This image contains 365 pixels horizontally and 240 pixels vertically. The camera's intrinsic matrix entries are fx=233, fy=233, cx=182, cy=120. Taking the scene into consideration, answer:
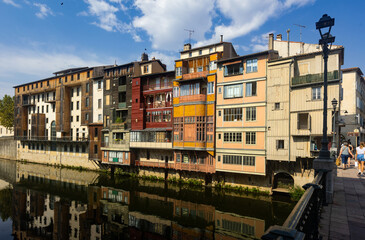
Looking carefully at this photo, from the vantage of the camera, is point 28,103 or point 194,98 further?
point 28,103

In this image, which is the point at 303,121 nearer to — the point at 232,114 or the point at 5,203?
the point at 232,114

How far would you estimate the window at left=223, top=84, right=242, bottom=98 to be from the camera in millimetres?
32278

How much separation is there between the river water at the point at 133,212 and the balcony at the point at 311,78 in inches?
553

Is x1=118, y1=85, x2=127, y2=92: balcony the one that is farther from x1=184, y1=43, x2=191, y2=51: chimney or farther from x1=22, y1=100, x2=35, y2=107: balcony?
x1=22, y1=100, x2=35, y2=107: balcony

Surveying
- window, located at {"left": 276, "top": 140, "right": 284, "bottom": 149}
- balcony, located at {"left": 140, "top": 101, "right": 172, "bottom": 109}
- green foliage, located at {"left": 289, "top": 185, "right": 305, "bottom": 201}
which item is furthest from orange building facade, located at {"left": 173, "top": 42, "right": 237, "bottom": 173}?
green foliage, located at {"left": 289, "top": 185, "right": 305, "bottom": 201}

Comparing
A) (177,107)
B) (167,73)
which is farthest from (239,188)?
(167,73)

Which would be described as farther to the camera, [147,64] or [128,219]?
[147,64]

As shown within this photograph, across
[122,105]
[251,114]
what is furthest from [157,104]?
[251,114]

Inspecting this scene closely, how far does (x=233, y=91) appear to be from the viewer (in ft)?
107

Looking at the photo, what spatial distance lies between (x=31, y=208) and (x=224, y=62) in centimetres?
3278

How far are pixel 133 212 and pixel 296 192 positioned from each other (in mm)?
18809

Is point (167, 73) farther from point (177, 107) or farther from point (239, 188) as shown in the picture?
point (239, 188)

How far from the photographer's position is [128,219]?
82.5 feet

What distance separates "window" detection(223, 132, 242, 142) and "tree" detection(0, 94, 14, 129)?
8037cm
